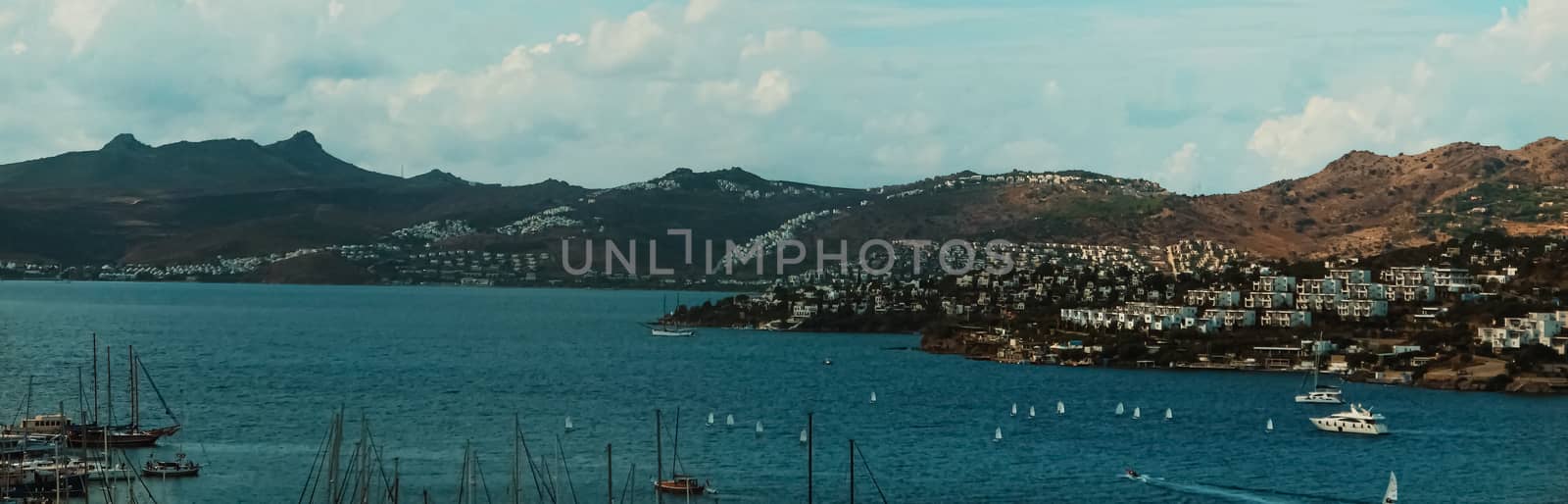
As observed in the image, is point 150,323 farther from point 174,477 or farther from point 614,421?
point 174,477

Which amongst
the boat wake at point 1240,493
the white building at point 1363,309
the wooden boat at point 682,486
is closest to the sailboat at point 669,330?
the white building at point 1363,309

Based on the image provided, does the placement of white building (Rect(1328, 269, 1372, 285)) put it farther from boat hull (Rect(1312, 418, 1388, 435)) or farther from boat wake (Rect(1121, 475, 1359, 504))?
boat wake (Rect(1121, 475, 1359, 504))

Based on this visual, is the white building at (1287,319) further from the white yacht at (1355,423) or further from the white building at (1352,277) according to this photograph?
the white yacht at (1355,423)

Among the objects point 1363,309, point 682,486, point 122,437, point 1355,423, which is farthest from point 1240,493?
point 1363,309

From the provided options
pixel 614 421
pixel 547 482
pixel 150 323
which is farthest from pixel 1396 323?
pixel 150 323

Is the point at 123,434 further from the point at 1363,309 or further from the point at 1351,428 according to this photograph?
the point at 1363,309
